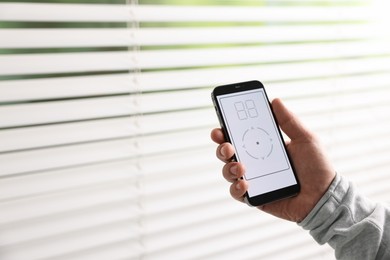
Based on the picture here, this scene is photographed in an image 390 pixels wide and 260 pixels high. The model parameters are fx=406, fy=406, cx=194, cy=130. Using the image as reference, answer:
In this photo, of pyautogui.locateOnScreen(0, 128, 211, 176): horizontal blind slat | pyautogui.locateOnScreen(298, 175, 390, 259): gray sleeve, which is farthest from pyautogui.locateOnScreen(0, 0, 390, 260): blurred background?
pyautogui.locateOnScreen(298, 175, 390, 259): gray sleeve

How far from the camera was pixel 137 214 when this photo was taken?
2.87 ft

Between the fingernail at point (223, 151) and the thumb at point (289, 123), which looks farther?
the thumb at point (289, 123)

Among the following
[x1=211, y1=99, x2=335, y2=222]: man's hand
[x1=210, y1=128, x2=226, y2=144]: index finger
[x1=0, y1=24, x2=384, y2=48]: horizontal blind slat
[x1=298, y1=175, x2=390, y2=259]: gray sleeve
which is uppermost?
[x1=0, y1=24, x2=384, y2=48]: horizontal blind slat

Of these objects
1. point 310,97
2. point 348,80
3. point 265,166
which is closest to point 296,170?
point 265,166

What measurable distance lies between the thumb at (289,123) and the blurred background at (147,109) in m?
0.13

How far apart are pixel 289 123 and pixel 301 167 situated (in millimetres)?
100

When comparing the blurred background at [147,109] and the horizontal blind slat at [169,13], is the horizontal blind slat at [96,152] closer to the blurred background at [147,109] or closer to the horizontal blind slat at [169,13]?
the blurred background at [147,109]

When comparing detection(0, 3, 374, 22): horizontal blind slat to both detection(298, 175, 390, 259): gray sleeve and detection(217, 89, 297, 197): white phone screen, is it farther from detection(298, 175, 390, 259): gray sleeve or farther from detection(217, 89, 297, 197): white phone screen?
detection(298, 175, 390, 259): gray sleeve

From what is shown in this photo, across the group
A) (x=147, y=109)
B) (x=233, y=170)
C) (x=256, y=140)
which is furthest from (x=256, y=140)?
(x=147, y=109)

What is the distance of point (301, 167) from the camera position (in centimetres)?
90

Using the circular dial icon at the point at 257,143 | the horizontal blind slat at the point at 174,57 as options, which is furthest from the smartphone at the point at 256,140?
the horizontal blind slat at the point at 174,57

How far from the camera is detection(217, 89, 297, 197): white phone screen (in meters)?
0.82

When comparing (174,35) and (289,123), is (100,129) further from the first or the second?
(289,123)

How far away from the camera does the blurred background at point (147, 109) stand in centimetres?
74
